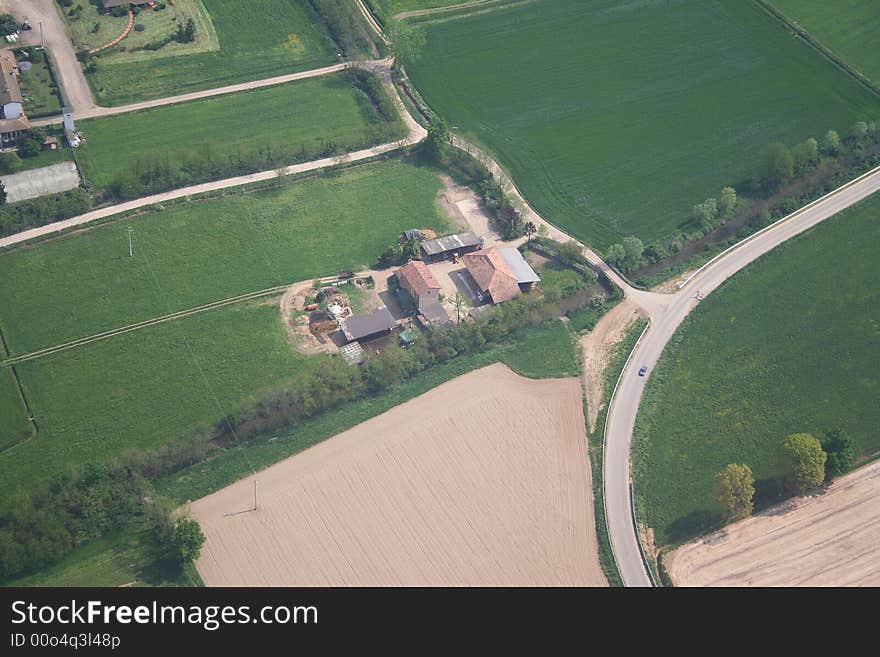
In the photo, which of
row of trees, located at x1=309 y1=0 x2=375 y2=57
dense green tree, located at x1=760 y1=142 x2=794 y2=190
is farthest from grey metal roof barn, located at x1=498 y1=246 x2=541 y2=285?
row of trees, located at x1=309 y1=0 x2=375 y2=57

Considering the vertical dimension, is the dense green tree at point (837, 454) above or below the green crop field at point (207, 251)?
below

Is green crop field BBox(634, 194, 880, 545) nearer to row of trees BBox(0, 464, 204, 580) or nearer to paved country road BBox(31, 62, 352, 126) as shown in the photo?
row of trees BBox(0, 464, 204, 580)

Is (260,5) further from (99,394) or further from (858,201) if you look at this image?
(858,201)

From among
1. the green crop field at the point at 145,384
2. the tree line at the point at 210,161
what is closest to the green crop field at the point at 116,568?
the green crop field at the point at 145,384

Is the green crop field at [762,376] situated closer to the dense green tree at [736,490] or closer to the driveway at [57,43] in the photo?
the dense green tree at [736,490]

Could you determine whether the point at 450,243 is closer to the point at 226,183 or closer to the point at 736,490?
the point at 226,183

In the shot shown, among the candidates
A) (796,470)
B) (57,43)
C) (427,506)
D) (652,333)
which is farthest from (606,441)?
(57,43)

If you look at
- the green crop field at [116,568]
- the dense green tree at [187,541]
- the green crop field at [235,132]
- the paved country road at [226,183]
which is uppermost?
the green crop field at [235,132]
